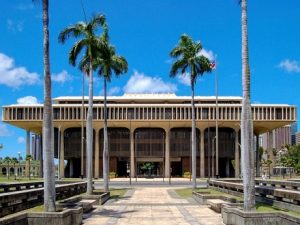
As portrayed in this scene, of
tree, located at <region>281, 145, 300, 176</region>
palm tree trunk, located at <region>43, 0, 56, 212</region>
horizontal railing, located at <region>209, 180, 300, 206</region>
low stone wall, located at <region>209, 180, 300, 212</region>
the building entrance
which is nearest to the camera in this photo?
palm tree trunk, located at <region>43, 0, 56, 212</region>

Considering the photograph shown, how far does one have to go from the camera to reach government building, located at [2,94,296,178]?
338 feet

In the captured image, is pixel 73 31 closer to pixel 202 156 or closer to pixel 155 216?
pixel 155 216

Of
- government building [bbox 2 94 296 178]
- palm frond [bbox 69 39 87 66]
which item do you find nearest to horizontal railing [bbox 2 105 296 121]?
government building [bbox 2 94 296 178]

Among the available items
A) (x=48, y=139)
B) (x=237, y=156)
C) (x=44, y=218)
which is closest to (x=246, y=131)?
(x=48, y=139)

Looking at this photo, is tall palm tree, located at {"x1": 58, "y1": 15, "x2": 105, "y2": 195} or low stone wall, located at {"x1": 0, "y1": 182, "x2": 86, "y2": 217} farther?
tall palm tree, located at {"x1": 58, "y1": 15, "x2": 105, "y2": 195}

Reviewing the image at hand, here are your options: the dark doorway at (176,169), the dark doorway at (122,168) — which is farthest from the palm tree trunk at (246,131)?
the dark doorway at (122,168)

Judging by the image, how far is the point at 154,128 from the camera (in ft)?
359

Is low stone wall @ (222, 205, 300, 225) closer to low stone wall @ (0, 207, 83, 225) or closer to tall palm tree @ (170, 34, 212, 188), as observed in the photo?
low stone wall @ (0, 207, 83, 225)

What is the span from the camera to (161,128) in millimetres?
109062

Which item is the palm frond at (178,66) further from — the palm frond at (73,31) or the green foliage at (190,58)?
the palm frond at (73,31)

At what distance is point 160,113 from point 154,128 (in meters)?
6.84

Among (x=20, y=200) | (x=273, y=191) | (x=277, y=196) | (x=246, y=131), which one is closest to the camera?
(x=246, y=131)

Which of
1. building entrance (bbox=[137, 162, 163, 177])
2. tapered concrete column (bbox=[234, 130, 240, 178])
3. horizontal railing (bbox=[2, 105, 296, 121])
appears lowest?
building entrance (bbox=[137, 162, 163, 177])

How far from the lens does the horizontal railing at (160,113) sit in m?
103
